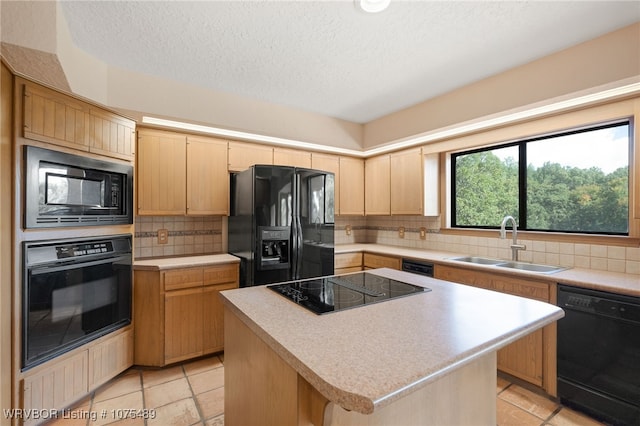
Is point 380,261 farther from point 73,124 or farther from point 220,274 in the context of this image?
point 73,124

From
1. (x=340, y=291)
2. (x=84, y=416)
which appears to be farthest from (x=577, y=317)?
(x=84, y=416)

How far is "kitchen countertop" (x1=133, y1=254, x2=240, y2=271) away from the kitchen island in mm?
1248

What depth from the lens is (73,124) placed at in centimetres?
201

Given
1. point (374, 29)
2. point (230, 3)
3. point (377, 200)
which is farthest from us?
point (377, 200)

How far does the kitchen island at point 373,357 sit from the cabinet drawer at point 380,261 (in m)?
1.70

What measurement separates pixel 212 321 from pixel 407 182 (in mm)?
2657

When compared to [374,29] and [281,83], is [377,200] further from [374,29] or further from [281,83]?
[374,29]

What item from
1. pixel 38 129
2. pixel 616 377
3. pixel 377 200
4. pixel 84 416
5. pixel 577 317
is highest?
pixel 38 129

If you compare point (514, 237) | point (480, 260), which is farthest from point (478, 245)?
point (514, 237)

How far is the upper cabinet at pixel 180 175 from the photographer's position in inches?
107

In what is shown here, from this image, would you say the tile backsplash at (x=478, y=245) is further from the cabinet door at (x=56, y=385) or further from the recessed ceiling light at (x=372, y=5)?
the cabinet door at (x=56, y=385)

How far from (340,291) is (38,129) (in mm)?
2078

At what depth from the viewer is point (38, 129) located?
71.0 inches

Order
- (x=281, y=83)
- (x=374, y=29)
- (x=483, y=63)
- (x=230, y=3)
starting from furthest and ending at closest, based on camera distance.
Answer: (x=281, y=83)
(x=483, y=63)
(x=374, y=29)
(x=230, y=3)
